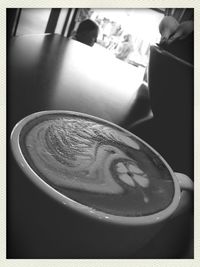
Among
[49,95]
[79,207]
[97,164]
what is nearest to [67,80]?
[49,95]

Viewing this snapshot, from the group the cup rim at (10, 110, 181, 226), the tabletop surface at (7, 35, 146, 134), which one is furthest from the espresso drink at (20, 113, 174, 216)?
the tabletop surface at (7, 35, 146, 134)

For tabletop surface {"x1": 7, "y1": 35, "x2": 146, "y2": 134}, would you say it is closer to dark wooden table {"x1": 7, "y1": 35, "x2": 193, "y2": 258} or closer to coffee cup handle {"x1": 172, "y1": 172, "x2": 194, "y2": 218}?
dark wooden table {"x1": 7, "y1": 35, "x2": 193, "y2": 258}

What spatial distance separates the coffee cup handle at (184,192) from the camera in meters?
0.62

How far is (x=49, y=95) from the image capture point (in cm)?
85

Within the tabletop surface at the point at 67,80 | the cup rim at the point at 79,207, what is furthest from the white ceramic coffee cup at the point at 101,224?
the tabletop surface at the point at 67,80

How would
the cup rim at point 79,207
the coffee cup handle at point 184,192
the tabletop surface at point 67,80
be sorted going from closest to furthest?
the cup rim at point 79,207 → the coffee cup handle at point 184,192 → the tabletop surface at point 67,80

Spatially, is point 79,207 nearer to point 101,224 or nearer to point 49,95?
point 101,224

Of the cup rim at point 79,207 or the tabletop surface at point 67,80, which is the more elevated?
the tabletop surface at point 67,80

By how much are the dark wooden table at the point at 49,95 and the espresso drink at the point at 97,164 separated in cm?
6

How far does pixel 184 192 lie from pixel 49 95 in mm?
423

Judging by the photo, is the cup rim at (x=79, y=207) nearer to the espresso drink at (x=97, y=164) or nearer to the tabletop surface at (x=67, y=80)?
the espresso drink at (x=97, y=164)

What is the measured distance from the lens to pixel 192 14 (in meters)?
0.78
